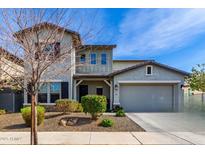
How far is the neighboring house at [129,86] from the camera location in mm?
15273

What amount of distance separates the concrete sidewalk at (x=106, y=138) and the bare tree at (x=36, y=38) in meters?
1.73

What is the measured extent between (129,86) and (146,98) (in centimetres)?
155

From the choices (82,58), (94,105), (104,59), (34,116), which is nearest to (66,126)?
Result: (94,105)

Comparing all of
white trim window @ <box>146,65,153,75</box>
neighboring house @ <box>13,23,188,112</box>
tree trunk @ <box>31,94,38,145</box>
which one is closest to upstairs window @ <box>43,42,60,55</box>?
tree trunk @ <box>31,94,38,145</box>

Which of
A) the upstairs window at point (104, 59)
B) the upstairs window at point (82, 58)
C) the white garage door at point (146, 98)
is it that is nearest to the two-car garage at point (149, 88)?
the white garage door at point (146, 98)

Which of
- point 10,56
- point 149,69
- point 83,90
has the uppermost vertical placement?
point 149,69

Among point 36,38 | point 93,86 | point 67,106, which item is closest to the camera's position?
point 36,38

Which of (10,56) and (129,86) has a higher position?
(10,56)

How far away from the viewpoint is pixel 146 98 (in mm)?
15320

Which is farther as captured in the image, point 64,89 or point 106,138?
point 64,89

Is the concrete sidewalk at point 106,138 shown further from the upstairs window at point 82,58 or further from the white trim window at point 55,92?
the white trim window at point 55,92

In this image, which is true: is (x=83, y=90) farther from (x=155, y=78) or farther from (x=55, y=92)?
(x=155, y=78)

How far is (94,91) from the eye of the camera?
15.2 meters

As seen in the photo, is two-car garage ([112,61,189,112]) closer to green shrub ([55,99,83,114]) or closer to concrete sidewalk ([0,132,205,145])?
green shrub ([55,99,83,114])
